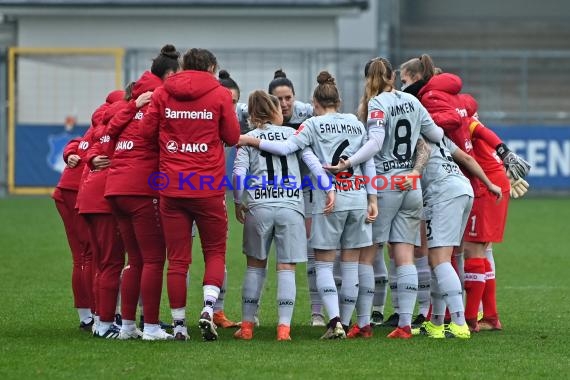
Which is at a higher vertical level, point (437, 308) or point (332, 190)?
point (332, 190)

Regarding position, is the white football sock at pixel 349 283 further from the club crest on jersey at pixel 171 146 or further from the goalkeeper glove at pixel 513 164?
the club crest on jersey at pixel 171 146

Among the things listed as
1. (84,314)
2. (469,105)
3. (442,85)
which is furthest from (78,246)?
(469,105)

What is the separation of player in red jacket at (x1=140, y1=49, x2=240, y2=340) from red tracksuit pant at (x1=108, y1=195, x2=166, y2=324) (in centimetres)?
13

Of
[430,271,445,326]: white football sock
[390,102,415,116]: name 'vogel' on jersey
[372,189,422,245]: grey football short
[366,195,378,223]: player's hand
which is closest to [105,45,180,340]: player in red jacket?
[366,195,378,223]: player's hand

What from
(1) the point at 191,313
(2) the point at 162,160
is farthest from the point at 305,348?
(1) the point at 191,313

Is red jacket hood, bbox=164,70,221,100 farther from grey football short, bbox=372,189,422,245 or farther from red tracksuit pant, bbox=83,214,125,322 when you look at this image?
grey football short, bbox=372,189,422,245

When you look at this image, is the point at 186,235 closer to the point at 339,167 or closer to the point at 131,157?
the point at 131,157

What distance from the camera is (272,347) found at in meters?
9.05

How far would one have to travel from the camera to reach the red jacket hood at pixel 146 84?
373 inches

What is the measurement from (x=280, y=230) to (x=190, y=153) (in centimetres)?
95

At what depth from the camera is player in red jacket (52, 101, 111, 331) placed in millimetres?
10219

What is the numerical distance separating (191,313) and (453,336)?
2681 millimetres

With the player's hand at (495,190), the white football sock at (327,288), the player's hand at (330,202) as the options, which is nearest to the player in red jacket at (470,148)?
the player's hand at (495,190)

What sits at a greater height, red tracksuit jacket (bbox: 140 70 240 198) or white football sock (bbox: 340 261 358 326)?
red tracksuit jacket (bbox: 140 70 240 198)
